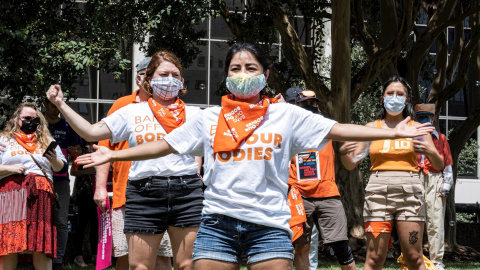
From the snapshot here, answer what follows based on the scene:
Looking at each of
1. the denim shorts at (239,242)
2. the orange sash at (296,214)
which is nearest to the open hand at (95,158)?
the denim shorts at (239,242)

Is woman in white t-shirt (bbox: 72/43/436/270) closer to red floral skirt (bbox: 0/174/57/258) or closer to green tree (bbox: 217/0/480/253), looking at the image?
red floral skirt (bbox: 0/174/57/258)

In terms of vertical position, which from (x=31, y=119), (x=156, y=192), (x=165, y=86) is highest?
(x=165, y=86)

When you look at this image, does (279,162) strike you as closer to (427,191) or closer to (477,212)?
(427,191)

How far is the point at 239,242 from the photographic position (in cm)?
445

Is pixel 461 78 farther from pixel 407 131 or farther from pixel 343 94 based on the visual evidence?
pixel 407 131

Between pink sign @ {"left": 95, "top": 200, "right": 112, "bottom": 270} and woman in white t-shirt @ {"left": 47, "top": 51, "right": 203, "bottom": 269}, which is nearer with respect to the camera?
woman in white t-shirt @ {"left": 47, "top": 51, "right": 203, "bottom": 269}

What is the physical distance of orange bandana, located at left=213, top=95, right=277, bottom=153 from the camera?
14.7 ft

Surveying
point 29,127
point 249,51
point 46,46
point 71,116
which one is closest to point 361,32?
point 46,46

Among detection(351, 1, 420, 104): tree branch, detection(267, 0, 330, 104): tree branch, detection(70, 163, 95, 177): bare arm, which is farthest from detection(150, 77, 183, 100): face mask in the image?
detection(351, 1, 420, 104): tree branch

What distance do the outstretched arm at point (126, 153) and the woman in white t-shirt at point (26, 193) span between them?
410 cm

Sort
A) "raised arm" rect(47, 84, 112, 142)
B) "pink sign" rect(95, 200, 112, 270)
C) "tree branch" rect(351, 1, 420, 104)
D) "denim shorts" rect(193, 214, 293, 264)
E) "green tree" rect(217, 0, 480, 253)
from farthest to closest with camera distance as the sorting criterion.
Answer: "tree branch" rect(351, 1, 420, 104), "green tree" rect(217, 0, 480, 253), "pink sign" rect(95, 200, 112, 270), "raised arm" rect(47, 84, 112, 142), "denim shorts" rect(193, 214, 293, 264)

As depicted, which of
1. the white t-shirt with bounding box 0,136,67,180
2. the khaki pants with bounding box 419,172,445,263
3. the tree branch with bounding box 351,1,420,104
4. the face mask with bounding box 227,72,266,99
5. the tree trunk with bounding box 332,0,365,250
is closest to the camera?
the face mask with bounding box 227,72,266,99

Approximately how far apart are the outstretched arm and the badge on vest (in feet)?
12.5

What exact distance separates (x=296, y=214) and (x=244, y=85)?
3575 millimetres
